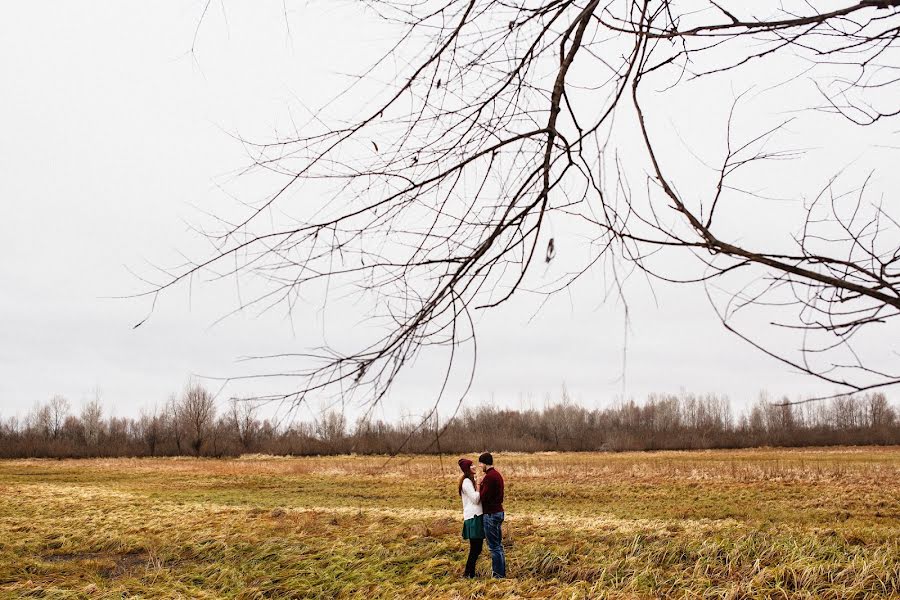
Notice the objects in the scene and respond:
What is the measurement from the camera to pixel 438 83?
197cm

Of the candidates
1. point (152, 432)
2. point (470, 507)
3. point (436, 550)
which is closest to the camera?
point (470, 507)

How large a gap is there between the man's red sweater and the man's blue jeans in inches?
4.3

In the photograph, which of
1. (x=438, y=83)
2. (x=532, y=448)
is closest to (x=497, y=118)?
(x=438, y=83)

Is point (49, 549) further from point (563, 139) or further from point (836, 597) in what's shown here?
point (563, 139)

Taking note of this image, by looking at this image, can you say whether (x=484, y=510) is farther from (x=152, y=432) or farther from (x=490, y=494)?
(x=152, y=432)

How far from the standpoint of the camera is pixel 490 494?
24.5 feet

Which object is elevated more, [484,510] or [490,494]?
[490,494]

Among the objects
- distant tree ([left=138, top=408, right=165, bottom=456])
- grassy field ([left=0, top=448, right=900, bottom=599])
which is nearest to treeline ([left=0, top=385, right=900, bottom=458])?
distant tree ([left=138, top=408, right=165, bottom=456])

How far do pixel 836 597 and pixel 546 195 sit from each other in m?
6.69

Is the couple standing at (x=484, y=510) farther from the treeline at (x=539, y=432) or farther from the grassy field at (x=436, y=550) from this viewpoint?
the treeline at (x=539, y=432)

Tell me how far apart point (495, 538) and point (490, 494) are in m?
0.60

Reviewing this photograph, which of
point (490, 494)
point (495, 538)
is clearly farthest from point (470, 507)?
point (495, 538)

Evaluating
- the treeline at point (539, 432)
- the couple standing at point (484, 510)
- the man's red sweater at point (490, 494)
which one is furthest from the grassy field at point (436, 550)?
the treeline at point (539, 432)

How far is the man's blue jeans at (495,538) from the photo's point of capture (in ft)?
24.8
